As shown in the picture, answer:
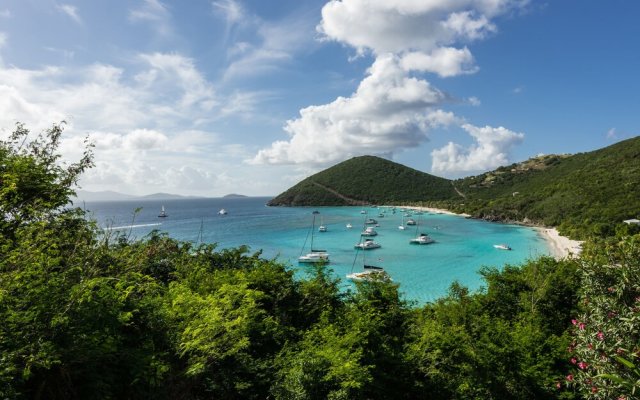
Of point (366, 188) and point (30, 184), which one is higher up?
point (366, 188)

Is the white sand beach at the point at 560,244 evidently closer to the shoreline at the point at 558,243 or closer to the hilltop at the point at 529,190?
the shoreline at the point at 558,243

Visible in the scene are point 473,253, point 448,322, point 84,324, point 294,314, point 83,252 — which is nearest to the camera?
point 84,324

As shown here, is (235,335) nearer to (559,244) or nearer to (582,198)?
(559,244)

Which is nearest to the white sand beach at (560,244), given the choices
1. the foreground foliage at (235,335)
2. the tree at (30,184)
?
the foreground foliage at (235,335)

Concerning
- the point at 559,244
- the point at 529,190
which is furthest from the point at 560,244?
the point at 529,190

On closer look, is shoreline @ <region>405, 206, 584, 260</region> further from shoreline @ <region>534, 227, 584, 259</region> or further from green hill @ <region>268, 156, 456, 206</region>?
green hill @ <region>268, 156, 456, 206</region>

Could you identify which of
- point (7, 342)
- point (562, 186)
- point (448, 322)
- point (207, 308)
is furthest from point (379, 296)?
point (562, 186)

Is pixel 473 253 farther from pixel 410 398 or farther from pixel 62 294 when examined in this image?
pixel 62 294
